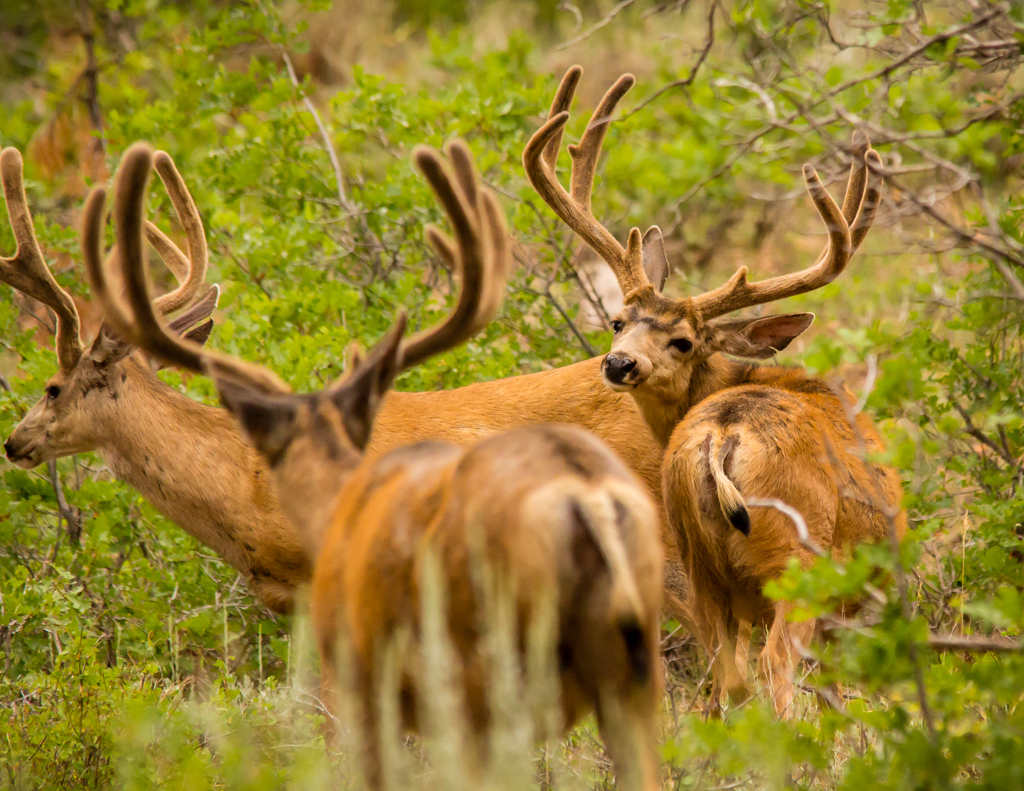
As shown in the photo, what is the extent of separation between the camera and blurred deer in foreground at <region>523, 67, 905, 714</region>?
15.9 ft

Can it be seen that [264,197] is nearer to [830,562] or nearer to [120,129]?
[120,129]

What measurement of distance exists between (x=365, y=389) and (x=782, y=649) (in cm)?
252

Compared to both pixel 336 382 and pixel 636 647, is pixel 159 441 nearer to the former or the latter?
pixel 336 382

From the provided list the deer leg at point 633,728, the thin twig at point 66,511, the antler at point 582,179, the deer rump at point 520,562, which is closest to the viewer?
the deer rump at point 520,562

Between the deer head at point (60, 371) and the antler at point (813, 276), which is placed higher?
the deer head at point (60, 371)

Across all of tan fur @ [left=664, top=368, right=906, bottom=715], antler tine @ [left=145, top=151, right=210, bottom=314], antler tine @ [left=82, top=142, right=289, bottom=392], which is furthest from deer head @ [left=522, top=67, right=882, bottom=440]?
antler tine @ [left=82, top=142, right=289, bottom=392]

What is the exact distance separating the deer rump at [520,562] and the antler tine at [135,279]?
0.78 m

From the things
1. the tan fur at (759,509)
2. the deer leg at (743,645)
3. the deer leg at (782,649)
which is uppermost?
the tan fur at (759,509)

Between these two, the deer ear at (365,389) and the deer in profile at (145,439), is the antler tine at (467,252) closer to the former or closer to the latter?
the deer ear at (365,389)

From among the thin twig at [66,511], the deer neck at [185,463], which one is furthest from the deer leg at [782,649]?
the thin twig at [66,511]

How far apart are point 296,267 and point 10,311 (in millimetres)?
1777

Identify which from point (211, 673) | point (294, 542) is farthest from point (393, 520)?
point (211, 673)

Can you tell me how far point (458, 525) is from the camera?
2602 millimetres

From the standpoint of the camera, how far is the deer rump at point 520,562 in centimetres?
245
